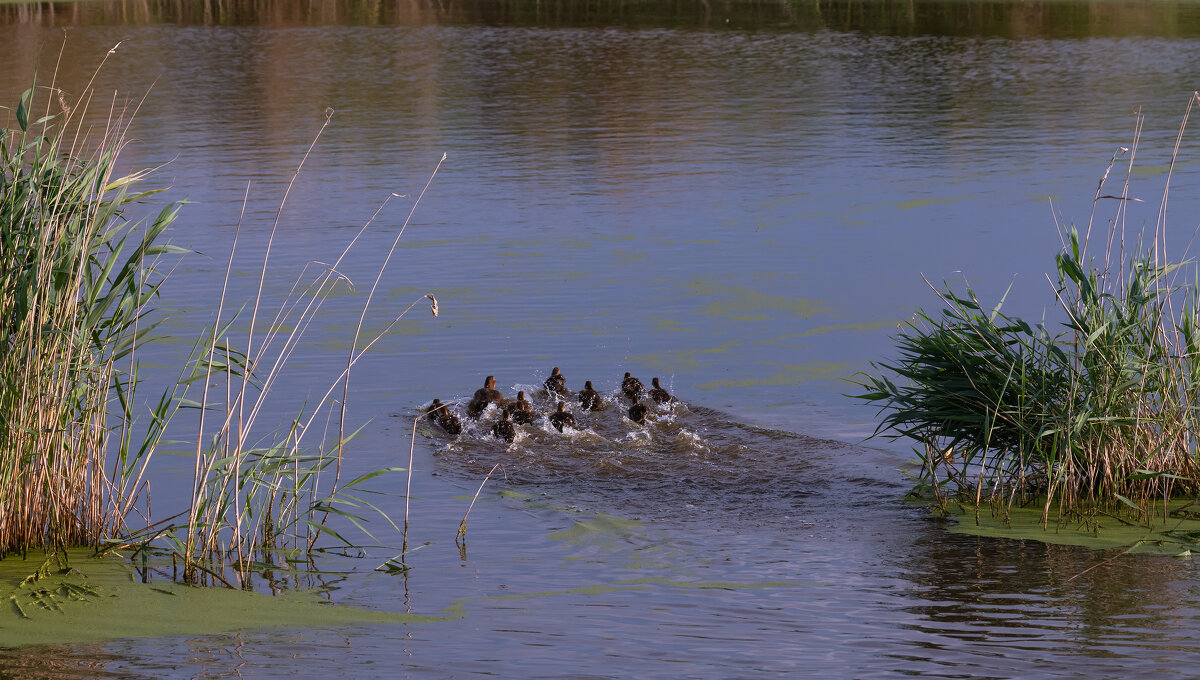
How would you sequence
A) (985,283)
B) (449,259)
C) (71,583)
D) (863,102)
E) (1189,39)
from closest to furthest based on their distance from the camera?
(71,583) < (985,283) < (449,259) < (863,102) < (1189,39)

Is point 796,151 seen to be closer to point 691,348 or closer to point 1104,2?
point 691,348

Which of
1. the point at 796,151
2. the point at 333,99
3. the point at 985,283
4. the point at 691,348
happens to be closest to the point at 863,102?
the point at 796,151

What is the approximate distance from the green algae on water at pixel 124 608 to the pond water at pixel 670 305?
134mm

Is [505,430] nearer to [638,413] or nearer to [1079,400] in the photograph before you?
[638,413]

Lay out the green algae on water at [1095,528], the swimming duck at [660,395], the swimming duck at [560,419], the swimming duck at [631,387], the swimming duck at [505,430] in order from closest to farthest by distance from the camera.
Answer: the green algae on water at [1095,528], the swimming duck at [505,430], the swimming duck at [560,419], the swimming duck at [660,395], the swimming duck at [631,387]

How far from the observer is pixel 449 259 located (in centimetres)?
1437

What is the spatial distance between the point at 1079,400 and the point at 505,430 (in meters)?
3.64

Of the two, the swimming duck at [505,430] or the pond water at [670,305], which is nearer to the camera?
the pond water at [670,305]

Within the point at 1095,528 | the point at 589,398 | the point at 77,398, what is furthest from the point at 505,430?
the point at 1095,528

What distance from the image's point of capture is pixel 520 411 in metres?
9.11

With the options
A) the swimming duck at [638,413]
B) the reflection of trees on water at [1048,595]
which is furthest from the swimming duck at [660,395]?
the reflection of trees on water at [1048,595]

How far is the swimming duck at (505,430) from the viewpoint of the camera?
894 centimetres

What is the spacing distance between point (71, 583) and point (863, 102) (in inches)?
927

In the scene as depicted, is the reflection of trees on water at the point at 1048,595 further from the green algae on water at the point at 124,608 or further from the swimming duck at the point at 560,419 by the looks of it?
the swimming duck at the point at 560,419
